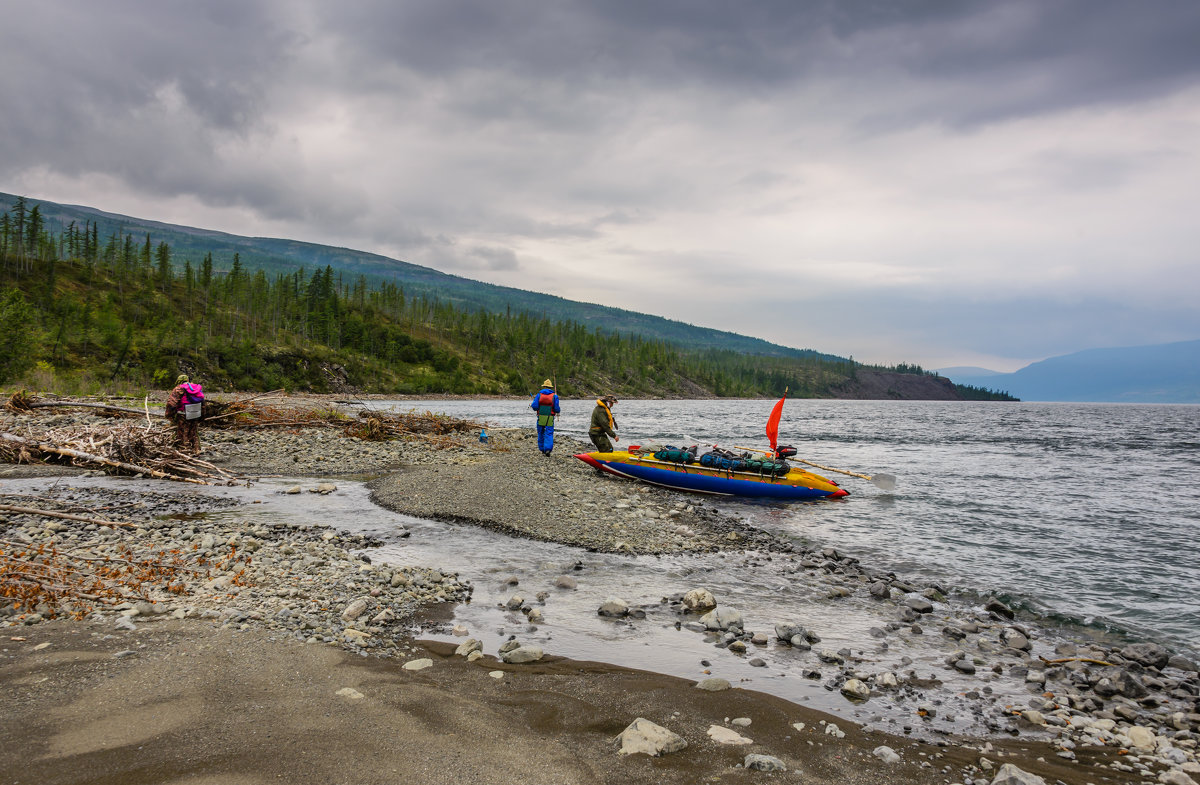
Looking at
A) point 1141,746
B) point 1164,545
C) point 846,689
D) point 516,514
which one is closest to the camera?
point 1141,746

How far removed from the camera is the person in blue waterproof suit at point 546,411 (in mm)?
25141

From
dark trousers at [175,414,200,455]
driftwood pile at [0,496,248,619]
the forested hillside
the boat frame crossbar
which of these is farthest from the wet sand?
the forested hillside

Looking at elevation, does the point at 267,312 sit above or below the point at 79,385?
above

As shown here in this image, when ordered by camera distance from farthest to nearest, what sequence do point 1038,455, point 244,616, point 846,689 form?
point 1038,455 → point 244,616 → point 846,689

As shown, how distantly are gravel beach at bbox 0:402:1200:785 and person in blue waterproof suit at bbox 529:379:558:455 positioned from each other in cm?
1440

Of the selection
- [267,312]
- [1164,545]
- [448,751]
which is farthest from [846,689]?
[267,312]

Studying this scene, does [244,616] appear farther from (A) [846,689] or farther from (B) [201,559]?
(A) [846,689]

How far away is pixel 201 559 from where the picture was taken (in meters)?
9.75

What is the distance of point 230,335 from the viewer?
112125 mm

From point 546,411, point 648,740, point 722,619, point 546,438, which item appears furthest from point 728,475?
point 648,740

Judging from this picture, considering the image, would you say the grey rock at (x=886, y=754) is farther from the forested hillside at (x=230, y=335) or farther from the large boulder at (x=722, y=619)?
the forested hillside at (x=230, y=335)

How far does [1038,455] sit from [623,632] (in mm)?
47129

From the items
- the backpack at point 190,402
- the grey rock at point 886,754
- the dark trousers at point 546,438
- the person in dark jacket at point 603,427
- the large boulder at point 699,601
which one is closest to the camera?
the grey rock at point 886,754

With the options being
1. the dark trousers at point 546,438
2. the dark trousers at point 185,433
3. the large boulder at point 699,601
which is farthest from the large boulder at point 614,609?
the dark trousers at point 546,438
